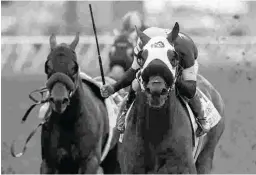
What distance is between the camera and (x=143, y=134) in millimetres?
6160

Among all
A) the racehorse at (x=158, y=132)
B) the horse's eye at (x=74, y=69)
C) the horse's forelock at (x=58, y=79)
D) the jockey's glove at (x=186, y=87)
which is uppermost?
the horse's eye at (x=74, y=69)

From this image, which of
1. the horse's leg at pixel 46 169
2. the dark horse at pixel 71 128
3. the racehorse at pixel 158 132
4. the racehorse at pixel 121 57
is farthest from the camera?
the racehorse at pixel 121 57

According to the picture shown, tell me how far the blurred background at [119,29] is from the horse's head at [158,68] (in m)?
7.14

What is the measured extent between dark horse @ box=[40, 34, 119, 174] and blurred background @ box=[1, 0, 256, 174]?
5.16 metres

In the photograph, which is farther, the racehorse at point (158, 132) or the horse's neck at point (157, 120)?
the horse's neck at point (157, 120)

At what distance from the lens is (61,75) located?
23.1 ft

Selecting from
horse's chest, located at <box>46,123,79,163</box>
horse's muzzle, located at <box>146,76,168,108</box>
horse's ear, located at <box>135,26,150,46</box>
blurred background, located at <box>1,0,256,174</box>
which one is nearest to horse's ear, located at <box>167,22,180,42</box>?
horse's ear, located at <box>135,26,150,46</box>

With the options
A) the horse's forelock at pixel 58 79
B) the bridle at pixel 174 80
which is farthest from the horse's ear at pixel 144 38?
the horse's forelock at pixel 58 79

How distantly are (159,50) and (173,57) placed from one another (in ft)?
0.41

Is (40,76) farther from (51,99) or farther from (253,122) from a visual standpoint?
(51,99)

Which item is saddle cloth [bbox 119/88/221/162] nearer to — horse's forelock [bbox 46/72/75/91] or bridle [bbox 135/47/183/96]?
bridle [bbox 135/47/183/96]

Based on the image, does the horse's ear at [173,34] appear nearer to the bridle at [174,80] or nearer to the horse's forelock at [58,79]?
the bridle at [174,80]

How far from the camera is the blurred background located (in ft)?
43.8

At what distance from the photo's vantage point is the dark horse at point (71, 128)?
714 cm
